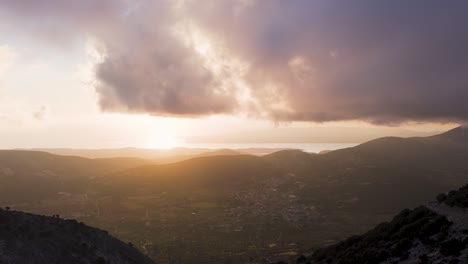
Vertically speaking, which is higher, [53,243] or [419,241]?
[419,241]

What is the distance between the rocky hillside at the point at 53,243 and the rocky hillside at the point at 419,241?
33.4m

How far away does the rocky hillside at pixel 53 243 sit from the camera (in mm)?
52000

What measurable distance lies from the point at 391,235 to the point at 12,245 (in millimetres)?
52523

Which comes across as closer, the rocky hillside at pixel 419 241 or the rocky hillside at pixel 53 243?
the rocky hillside at pixel 419 241

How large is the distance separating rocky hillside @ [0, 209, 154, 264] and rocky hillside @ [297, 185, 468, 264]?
33449 millimetres

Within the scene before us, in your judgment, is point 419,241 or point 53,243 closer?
point 419,241

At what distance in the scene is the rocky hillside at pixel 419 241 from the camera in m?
40.1

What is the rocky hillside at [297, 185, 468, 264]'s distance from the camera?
4012cm

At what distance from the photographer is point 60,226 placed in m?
63.1

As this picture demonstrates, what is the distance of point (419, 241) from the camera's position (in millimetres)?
47000

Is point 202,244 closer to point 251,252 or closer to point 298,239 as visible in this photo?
point 251,252

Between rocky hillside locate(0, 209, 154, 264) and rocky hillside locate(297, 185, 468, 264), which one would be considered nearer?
rocky hillside locate(297, 185, 468, 264)

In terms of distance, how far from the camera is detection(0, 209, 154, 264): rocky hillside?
52.0m

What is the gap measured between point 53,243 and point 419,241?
50.7 metres
